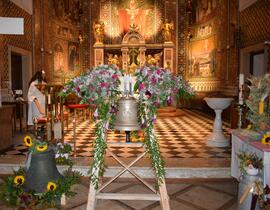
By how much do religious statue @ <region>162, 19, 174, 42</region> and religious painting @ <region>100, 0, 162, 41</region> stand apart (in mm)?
919

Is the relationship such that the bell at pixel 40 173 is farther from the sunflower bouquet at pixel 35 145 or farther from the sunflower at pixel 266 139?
the sunflower at pixel 266 139

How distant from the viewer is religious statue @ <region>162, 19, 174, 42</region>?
1609 centimetres

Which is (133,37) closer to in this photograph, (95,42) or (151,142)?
(95,42)

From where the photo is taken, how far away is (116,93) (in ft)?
10.0

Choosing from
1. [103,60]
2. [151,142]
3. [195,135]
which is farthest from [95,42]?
[151,142]

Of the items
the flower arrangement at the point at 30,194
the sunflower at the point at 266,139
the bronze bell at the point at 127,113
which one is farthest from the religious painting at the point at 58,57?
the sunflower at the point at 266,139

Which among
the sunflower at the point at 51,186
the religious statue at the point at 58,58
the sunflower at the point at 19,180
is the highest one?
the religious statue at the point at 58,58

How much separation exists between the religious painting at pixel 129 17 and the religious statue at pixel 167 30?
919 mm

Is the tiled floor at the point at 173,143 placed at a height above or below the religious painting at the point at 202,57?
below

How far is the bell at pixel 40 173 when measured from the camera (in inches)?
130

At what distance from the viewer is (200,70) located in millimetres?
15414

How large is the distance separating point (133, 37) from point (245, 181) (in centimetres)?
1428

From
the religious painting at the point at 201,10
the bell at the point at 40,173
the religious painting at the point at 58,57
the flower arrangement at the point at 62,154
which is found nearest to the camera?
the bell at the point at 40,173

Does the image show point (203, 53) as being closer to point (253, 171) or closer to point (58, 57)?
point (58, 57)
